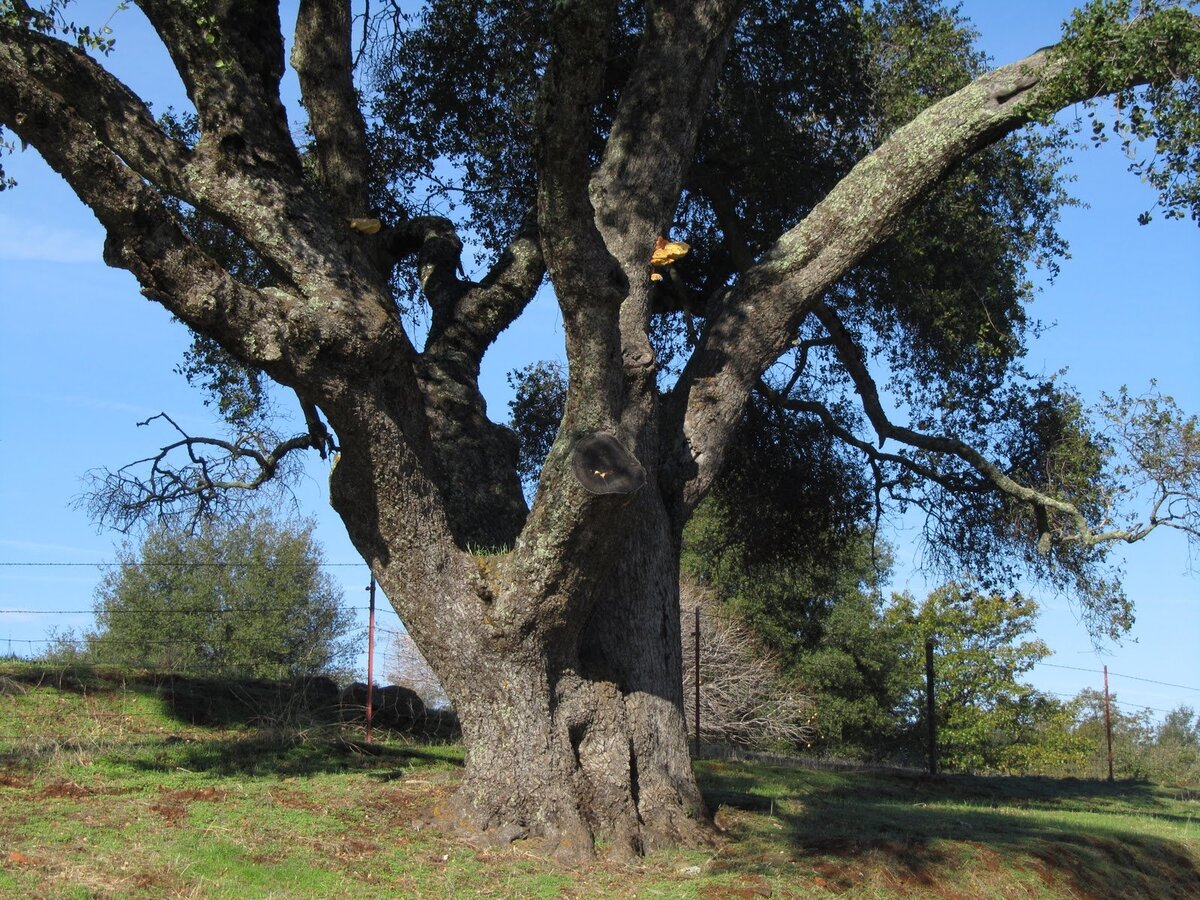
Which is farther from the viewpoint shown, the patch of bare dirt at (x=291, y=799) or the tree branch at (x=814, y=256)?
the tree branch at (x=814, y=256)

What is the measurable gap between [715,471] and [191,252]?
4.14m

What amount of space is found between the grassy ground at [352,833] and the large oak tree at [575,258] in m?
0.62

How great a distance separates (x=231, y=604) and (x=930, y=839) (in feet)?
70.2

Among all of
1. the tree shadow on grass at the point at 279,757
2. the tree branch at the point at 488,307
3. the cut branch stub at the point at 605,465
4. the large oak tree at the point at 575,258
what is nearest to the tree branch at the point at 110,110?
the large oak tree at the point at 575,258

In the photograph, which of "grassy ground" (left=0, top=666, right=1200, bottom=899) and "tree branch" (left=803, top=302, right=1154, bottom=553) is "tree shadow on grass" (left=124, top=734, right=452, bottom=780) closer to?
"grassy ground" (left=0, top=666, right=1200, bottom=899)

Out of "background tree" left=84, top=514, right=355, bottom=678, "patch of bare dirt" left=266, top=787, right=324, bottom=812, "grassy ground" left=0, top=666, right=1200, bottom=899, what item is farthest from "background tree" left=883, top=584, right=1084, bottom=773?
"patch of bare dirt" left=266, top=787, right=324, bottom=812

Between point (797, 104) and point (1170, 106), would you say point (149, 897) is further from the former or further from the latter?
point (797, 104)

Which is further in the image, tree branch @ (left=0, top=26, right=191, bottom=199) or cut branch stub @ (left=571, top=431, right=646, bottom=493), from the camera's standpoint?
cut branch stub @ (left=571, top=431, right=646, bottom=493)

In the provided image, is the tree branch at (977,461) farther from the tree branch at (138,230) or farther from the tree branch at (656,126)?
the tree branch at (138,230)

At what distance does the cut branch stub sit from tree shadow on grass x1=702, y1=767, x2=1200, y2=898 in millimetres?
2583

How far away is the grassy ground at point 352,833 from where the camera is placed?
255 inches

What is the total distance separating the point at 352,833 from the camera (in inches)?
288

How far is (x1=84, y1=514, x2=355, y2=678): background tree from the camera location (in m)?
23.9

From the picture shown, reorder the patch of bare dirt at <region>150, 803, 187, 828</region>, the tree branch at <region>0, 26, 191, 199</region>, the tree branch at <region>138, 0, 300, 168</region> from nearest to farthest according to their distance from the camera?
the tree branch at <region>0, 26, 191, 199</region> < the patch of bare dirt at <region>150, 803, 187, 828</region> < the tree branch at <region>138, 0, 300, 168</region>
